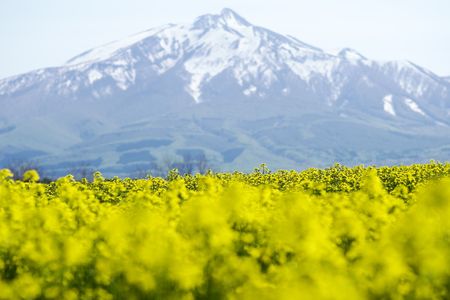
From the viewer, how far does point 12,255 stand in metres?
11.5

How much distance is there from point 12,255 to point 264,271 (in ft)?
Result: 12.6

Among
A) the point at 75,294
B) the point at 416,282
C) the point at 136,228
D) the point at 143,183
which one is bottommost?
the point at 143,183

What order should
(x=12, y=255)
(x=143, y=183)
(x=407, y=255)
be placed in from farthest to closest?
(x=143, y=183) → (x=12, y=255) → (x=407, y=255)

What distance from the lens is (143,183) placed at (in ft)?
83.1

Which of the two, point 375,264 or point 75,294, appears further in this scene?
point 75,294

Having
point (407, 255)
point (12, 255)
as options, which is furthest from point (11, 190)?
point (407, 255)

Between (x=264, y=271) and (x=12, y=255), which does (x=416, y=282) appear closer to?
(x=264, y=271)

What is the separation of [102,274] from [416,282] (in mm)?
3903

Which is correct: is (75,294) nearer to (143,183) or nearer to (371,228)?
(371,228)

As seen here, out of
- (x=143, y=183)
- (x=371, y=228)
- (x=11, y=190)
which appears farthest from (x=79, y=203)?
(x=143, y=183)

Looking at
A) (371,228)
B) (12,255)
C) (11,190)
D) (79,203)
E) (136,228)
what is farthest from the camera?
(11,190)

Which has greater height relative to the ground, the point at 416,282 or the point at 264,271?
the point at 416,282

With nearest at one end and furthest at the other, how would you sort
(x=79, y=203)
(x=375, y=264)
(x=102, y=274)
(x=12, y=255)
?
(x=375, y=264)
(x=102, y=274)
(x=12, y=255)
(x=79, y=203)

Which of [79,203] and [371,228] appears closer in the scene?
[371,228]
